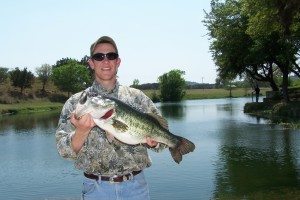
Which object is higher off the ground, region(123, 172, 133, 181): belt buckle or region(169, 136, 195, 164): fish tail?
region(169, 136, 195, 164): fish tail

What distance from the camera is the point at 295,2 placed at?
2608 centimetres

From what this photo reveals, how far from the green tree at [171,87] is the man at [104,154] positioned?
6845 inches

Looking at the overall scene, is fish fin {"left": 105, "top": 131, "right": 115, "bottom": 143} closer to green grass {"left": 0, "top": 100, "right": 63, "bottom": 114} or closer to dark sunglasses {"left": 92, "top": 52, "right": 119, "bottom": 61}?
dark sunglasses {"left": 92, "top": 52, "right": 119, "bottom": 61}

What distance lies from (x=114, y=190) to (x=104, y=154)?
513mm

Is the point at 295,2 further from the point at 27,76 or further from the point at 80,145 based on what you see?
the point at 27,76

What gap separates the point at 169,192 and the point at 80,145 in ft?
48.3

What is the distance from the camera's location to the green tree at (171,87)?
183m

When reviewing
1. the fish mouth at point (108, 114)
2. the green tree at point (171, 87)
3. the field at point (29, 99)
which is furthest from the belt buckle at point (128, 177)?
the green tree at point (171, 87)

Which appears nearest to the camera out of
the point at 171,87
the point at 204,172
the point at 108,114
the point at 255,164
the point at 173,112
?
the point at 108,114

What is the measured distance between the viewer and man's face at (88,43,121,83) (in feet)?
20.3

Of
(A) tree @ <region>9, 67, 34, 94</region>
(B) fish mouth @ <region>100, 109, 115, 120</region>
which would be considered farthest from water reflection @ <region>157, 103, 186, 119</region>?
(B) fish mouth @ <region>100, 109, 115, 120</region>

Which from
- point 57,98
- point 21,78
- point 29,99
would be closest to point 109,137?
point 29,99

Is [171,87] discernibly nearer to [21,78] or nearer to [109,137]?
[21,78]

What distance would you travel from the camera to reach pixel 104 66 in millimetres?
6168
